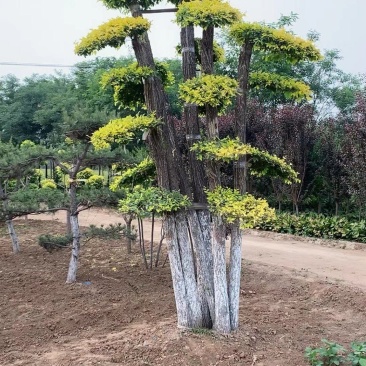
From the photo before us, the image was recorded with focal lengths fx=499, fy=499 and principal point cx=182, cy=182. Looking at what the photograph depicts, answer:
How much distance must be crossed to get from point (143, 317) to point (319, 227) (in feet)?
20.7

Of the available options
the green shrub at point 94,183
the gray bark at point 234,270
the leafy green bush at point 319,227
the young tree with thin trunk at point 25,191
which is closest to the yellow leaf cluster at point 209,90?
the gray bark at point 234,270

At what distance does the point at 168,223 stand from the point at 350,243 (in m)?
6.42

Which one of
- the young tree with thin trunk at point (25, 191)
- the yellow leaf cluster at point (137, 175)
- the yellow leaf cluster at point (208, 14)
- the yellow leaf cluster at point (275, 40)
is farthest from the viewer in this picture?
the young tree with thin trunk at point (25, 191)

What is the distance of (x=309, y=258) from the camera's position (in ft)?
29.6

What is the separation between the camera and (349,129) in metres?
10.6

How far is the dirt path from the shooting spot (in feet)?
24.8

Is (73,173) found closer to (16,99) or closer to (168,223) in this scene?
(168,223)

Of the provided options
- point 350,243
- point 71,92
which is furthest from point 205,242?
point 71,92

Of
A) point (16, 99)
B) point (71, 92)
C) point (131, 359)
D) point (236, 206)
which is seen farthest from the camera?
point (16, 99)

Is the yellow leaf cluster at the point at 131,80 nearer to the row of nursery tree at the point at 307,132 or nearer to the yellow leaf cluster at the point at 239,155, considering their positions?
the row of nursery tree at the point at 307,132

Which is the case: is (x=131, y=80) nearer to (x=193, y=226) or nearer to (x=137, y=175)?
(x=137, y=175)

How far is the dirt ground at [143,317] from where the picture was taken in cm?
446

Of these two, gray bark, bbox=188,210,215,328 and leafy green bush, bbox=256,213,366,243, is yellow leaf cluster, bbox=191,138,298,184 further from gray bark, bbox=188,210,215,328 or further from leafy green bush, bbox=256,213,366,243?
leafy green bush, bbox=256,213,366,243

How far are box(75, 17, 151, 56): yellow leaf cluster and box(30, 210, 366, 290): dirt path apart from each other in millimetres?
4619
